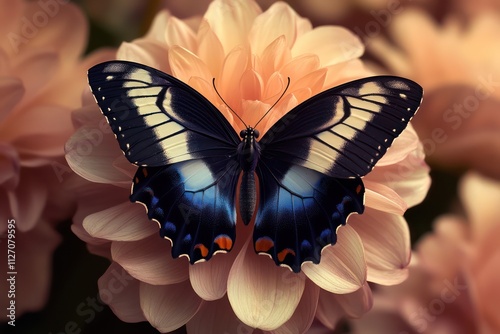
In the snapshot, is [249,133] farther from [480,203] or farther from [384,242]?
[480,203]

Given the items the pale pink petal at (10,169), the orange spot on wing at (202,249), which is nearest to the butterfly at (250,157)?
the orange spot on wing at (202,249)

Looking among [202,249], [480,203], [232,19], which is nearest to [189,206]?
[202,249]

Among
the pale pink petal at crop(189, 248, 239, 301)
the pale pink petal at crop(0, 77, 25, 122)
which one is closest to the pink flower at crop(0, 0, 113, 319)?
the pale pink petal at crop(0, 77, 25, 122)

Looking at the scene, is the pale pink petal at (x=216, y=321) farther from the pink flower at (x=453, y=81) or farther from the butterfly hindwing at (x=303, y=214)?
the pink flower at (x=453, y=81)

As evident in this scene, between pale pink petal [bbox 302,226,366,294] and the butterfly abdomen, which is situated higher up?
the butterfly abdomen

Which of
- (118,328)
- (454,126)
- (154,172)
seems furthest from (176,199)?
(454,126)

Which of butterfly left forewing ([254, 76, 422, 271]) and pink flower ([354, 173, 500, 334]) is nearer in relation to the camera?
butterfly left forewing ([254, 76, 422, 271])

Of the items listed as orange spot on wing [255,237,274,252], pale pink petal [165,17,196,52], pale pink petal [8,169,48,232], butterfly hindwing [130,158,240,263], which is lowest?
pale pink petal [8,169,48,232]

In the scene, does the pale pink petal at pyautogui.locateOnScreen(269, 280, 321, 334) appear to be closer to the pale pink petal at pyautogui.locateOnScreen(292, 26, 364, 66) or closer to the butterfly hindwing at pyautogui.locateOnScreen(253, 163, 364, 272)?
the butterfly hindwing at pyautogui.locateOnScreen(253, 163, 364, 272)
